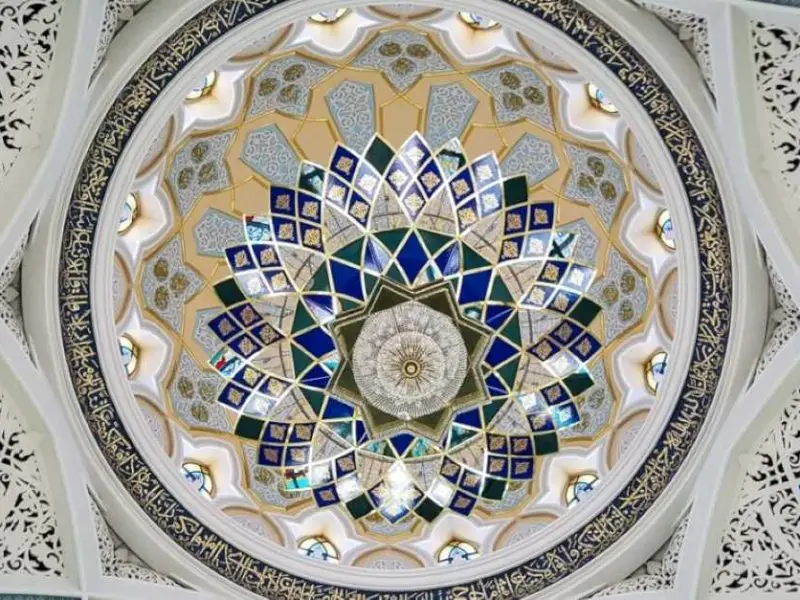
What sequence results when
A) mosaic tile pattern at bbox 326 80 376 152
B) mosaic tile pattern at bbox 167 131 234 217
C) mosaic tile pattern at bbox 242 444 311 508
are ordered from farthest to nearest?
mosaic tile pattern at bbox 242 444 311 508, mosaic tile pattern at bbox 326 80 376 152, mosaic tile pattern at bbox 167 131 234 217

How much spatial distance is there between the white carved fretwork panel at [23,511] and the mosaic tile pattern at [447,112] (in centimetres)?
408

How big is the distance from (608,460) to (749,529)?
1.98m

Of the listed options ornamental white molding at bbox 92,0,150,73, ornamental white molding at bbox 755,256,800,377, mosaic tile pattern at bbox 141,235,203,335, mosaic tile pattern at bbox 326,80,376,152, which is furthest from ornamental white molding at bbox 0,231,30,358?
ornamental white molding at bbox 755,256,800,377

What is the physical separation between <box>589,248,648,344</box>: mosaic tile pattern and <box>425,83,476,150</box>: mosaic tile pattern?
5.38 ft

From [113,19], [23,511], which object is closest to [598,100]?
[113,19]

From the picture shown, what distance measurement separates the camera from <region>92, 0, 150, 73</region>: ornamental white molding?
566 centimetres

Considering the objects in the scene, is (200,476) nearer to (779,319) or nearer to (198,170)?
(198,170)

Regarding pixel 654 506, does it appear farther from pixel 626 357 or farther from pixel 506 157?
pixel 506 157

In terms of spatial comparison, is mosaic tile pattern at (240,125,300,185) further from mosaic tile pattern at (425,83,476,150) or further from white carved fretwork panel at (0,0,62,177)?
white carved fretwork panel at (0,0,62,177)

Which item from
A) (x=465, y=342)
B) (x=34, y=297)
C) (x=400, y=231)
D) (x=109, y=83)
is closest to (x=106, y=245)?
(x=34, y=297)

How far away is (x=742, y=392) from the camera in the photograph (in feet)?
20.9

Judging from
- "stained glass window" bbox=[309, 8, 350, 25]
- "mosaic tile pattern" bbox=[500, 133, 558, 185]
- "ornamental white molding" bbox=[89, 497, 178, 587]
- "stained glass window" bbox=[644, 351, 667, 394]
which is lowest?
"ornamental white molding" bbox=[89, 497, 178, 587]

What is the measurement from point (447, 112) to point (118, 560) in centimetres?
430

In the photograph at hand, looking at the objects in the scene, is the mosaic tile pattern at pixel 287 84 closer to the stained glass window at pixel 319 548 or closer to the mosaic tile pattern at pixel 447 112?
the mosaic tile pattern at pixel 447 112
